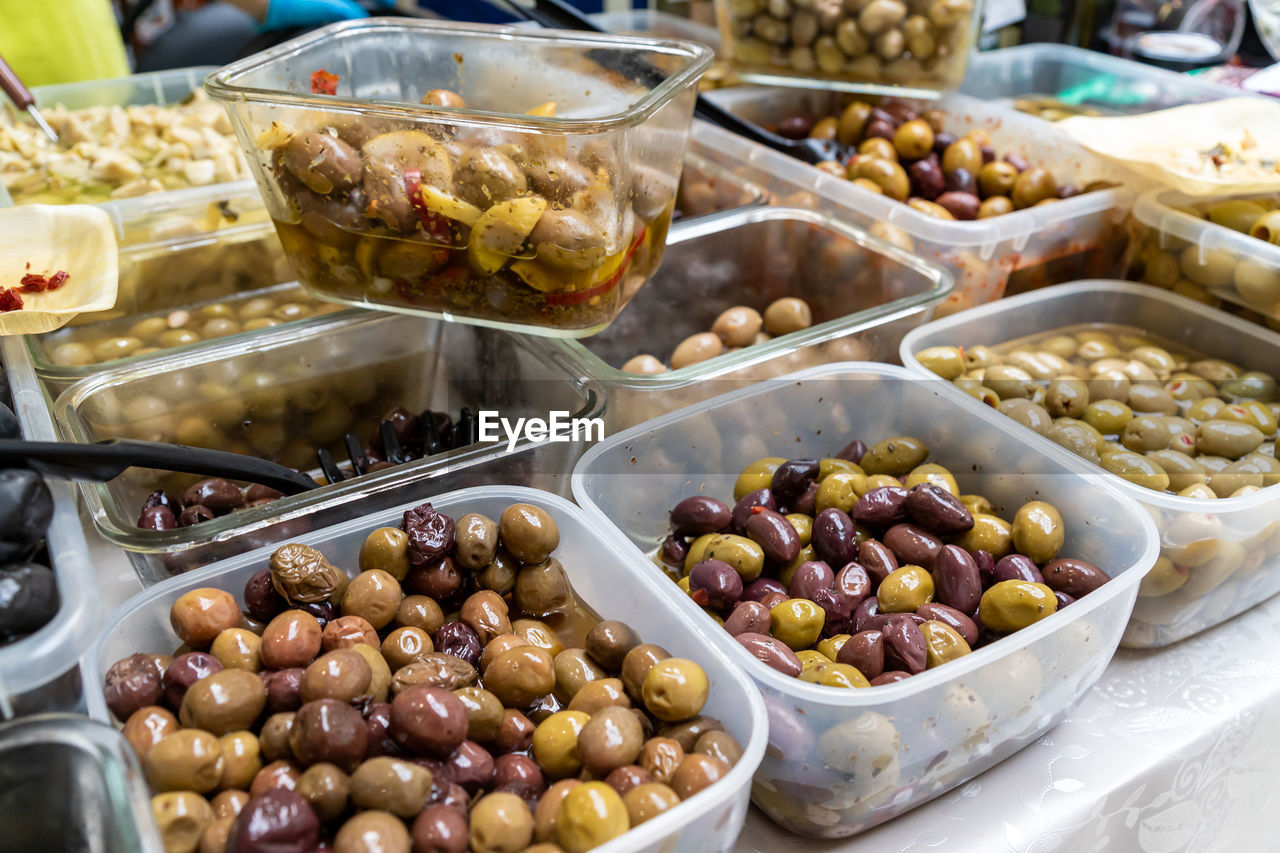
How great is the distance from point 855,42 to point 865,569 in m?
1.09

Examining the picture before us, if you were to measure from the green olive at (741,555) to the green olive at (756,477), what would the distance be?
12 cm

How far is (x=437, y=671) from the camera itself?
0.66 metres

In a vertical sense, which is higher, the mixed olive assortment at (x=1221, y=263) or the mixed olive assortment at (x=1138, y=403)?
the mixed olive assortment at (x=1221, y=263)

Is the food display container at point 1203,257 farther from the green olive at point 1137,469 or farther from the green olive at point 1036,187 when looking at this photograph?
the green olive at point 1137,469

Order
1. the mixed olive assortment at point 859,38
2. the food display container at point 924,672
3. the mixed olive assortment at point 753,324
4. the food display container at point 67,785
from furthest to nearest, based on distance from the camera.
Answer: the mixed olive assortment at point 859,38 → the mixed olive assortment at point 753,324 → the food display container at point 924,672 → the food display container at point 67,785

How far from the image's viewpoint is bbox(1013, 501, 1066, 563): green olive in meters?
0.84

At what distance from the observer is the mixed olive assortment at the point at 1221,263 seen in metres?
1.17

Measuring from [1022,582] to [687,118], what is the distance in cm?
55

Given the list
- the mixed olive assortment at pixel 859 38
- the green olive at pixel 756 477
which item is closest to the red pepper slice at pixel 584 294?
the green olive at pixel 756 477

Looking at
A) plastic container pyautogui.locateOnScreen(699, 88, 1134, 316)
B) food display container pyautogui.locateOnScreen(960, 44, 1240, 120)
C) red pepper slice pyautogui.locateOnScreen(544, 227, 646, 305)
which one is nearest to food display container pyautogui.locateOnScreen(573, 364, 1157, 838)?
red pepper slice pyautogui.locateOnScreen(544, 227, 646, 305)

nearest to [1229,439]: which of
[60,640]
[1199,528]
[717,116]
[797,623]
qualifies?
[1199,528]

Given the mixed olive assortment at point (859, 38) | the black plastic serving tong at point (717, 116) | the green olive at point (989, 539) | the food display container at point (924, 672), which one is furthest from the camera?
the mixed olive assortment at point (859, 38)

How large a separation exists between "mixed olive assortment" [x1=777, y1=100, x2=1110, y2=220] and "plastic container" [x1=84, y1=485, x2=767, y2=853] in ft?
2.61

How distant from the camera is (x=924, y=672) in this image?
0.66 metres
